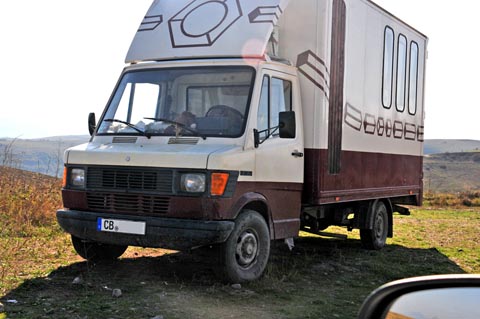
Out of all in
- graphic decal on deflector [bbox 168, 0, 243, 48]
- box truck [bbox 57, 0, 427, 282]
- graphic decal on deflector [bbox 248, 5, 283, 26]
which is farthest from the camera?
graphic decal on deflector [bbox 168, 0, 243, 48]

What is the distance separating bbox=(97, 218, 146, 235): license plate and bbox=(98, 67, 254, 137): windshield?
3.70 ft

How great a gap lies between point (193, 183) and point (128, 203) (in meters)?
0.86

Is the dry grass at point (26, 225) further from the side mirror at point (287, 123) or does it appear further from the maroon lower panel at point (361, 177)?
the maroon lower panel at point (361, 177)

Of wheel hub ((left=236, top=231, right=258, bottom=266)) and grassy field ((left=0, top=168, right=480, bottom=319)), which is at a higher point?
wheel hub ((left=236, top=231, right=258, bottom=266))

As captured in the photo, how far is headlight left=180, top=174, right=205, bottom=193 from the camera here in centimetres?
664

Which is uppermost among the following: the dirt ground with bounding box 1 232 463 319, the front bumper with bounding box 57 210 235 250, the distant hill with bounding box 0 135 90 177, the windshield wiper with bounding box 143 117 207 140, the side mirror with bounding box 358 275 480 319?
the windshield wiper with bounding box 143 117 207 140

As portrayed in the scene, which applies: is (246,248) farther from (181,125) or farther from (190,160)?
(181,125)

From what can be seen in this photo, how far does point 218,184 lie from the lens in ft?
21.8

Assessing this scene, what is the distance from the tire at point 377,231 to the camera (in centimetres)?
1072

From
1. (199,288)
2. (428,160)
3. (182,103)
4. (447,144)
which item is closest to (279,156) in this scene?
(182,103)

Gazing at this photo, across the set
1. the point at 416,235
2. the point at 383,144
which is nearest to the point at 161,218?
the point at 383,144

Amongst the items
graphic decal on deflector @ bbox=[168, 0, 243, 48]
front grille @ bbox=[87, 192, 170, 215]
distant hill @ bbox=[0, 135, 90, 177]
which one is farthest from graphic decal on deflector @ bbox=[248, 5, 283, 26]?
distant hill @ bbox=[0, 135, 90, 177]

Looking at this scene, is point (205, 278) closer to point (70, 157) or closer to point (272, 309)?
point (272, 309)

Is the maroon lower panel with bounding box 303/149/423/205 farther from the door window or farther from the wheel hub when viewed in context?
the wheel hub
